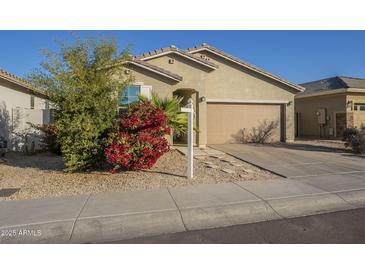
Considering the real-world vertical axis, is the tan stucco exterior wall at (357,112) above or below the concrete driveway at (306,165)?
above

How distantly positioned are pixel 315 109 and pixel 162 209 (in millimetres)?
19218

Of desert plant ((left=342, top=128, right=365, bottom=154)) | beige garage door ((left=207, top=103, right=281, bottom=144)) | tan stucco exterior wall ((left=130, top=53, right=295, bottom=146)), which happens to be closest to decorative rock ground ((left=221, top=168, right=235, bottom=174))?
tan stucco exterior wall ((left=130, top=53, right=295, bottom=146))

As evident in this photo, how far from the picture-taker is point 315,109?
20.0 metres

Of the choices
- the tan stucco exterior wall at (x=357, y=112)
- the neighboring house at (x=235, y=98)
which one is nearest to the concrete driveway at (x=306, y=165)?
the neighboring house at (x=235, y=98)

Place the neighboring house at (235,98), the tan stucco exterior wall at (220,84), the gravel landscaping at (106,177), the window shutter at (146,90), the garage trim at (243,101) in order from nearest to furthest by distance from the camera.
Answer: the gravel landscaping at (106,177)
the window shutter at (146,90)
the tan stucco exterior wall at (220,84)
the neighboring house at (235,98)
the garage trim at (243,101)

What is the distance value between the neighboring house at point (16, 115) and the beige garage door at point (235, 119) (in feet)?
28.4

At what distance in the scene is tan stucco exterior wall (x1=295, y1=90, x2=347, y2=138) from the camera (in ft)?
59.3

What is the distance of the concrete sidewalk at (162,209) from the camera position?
12.6ft

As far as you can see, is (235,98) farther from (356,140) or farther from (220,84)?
(356,140)

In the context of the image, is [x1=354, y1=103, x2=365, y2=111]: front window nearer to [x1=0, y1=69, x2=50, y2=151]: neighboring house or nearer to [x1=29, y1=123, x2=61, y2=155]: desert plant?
[x1=29, y1=123, x2=61, y2=155]: desert plant

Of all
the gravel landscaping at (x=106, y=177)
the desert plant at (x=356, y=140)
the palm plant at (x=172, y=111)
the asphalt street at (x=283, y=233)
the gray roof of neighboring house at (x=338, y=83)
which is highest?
the gray roof of neighboring house at (x=338, y=83)

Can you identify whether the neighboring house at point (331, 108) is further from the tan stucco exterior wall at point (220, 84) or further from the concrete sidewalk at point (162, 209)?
the concrete sidewalk at point (162, 209)

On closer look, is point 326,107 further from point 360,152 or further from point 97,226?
point 97,226

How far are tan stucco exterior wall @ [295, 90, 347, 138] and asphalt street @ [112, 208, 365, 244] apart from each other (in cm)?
1626
